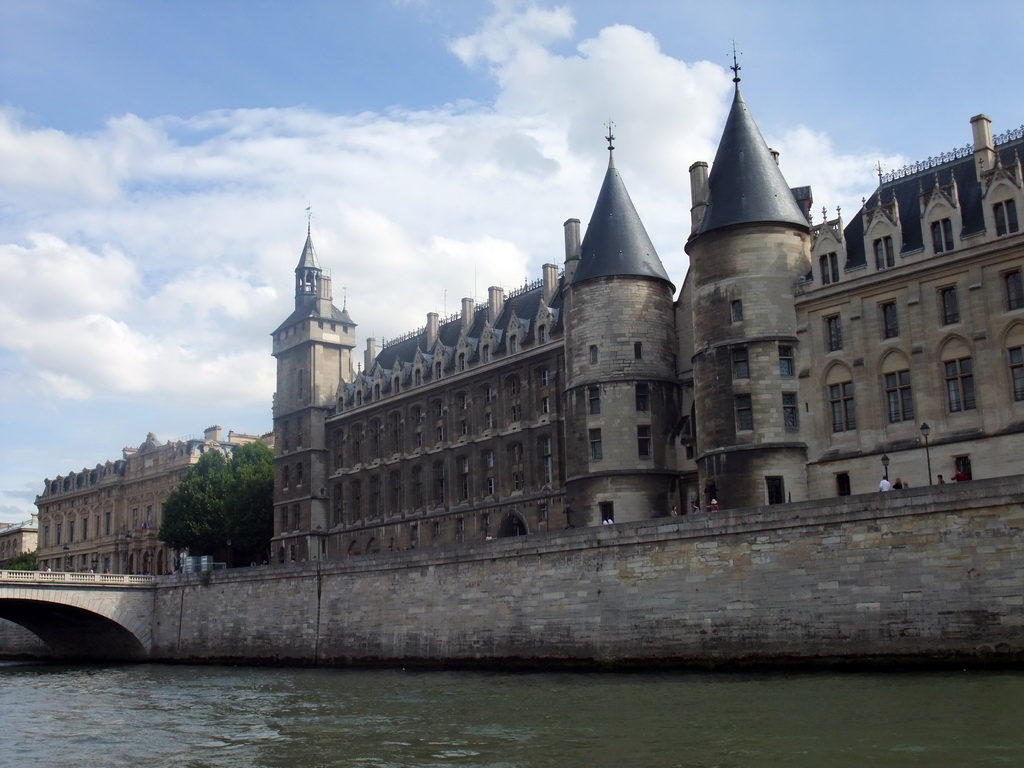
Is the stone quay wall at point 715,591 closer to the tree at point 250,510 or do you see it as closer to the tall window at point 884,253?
the tall window at point 884,253

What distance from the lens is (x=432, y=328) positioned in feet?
250

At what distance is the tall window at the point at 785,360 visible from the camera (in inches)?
1699

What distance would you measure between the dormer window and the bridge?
1594 inches

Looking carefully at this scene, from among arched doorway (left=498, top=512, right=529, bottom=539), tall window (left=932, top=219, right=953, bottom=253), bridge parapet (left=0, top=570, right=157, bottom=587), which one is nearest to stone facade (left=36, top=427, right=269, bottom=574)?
bridge parapet (left=0, top=570, right=157, bottom=587)

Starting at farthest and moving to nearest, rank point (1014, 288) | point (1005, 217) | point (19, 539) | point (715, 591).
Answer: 1. point (19, 539)
2. point (1005, 217)
3. point (1014, 288)
4. point (715, 591)

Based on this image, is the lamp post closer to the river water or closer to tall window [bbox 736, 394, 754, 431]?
tall window [bbox 736, 394, 754, 431]

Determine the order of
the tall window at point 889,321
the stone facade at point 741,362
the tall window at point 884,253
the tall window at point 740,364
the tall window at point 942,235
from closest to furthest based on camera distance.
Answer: the stone facade at point 741,362 < the tall window at point 942,235 < the tall window at point 889,321 < the tall window at point 884,253 < the tall window at point 740,364

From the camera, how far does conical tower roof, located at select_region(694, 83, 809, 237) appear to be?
44.1 m

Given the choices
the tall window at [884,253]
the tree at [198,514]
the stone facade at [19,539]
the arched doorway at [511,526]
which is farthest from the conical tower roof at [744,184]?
the stone facade at [19,539]

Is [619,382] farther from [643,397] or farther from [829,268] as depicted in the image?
[829,268]

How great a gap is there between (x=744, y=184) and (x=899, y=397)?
33.1 ft

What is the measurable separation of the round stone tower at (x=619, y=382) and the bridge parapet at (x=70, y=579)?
25114 millimetres

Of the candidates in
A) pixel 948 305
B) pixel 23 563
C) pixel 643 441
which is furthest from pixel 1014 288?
pixel 23 563

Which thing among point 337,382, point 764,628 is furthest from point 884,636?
point 337,382
